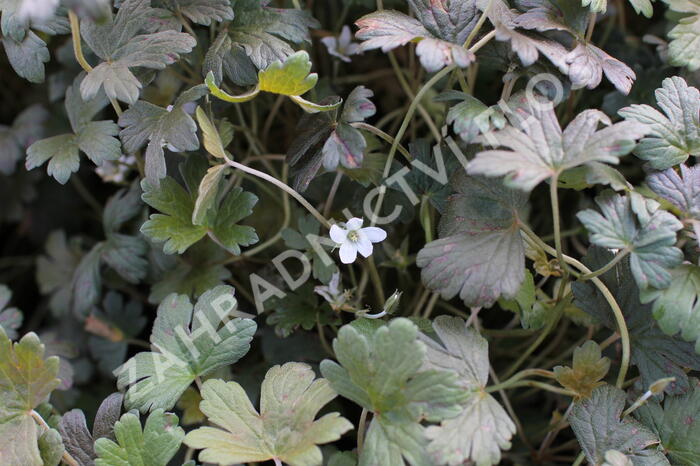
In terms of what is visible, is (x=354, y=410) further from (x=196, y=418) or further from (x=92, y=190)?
(x=92, y=190)

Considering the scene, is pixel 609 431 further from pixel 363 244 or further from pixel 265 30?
pixel 265 30

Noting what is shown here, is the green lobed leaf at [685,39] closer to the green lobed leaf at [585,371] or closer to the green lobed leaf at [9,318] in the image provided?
the green lobed leaf at [585,371]

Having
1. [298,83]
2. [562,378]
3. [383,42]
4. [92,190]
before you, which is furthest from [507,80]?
[92,190]

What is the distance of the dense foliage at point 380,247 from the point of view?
85cm

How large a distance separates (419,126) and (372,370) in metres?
0.68

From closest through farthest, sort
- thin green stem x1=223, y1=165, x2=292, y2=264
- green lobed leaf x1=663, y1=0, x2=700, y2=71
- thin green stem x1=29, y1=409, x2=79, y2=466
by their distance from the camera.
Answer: thin green stem x1=29, y1=409, x2=79, y2=466 < green lobed leaf x1=663, y1=0, x2=700, y2=71 < thin green stem x1=223, y1=165, x2=292, y2=264

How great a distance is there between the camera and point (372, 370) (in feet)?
2.71

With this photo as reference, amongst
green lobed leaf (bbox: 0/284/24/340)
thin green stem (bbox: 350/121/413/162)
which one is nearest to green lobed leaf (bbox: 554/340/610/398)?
thin green stem (bbox: 350/121/413/162)

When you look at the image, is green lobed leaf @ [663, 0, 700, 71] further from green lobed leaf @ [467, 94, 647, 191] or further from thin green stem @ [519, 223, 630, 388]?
thin green stem @ [519, 223, 630, 388]

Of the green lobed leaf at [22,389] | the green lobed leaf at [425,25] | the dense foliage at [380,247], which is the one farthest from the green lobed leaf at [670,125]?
the green lobed leaf at [22,389]

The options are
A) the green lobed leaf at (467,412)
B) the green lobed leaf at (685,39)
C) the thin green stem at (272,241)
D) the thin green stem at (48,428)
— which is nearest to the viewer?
the green lobed leaf at (467,412)

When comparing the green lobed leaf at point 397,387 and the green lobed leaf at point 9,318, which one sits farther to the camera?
the green lobed leaf at point 9,318

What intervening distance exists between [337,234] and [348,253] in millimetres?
31

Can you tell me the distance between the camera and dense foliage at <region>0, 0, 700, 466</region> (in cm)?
85
